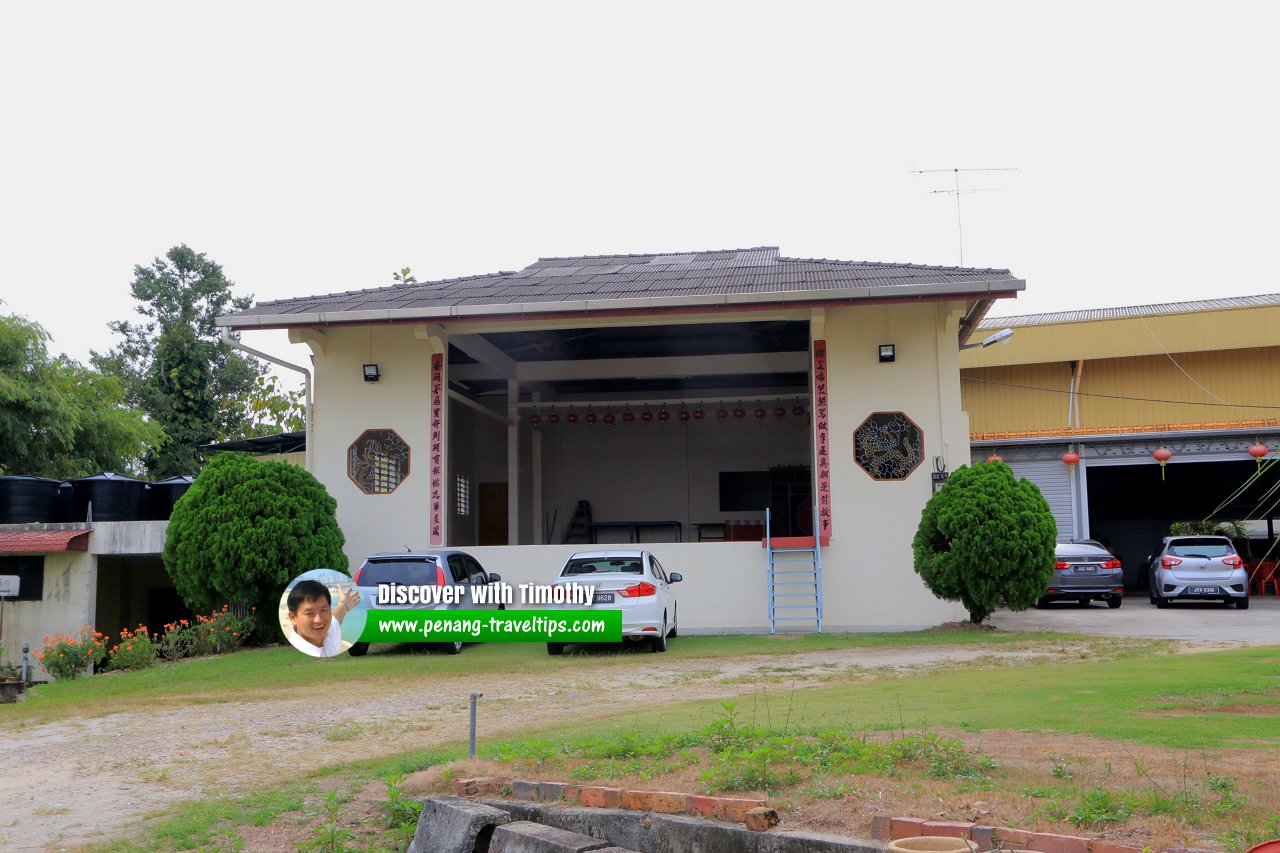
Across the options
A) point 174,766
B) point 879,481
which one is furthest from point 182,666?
point 879,481

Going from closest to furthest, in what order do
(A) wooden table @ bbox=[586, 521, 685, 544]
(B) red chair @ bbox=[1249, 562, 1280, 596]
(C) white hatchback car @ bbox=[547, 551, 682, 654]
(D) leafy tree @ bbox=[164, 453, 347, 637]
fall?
(C) white hatchback car @ bbox=[547, 551, 682, 654]
(D) leafy tree @ bbox=[164, 453, 347, 637]
(A) wooden table @ bbox=[586, 521, 685, 544]
(B) red chair @ bbox=[1249, 562, 1280, 596]

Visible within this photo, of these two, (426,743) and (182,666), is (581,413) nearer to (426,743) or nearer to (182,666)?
(182,666)

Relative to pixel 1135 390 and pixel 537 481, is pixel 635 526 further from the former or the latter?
pixel 1135 390

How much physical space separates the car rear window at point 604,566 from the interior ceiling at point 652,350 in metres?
6.65

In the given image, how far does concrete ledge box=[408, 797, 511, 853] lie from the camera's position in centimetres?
568

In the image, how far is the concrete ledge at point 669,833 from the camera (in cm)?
482

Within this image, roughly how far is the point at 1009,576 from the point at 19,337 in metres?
25.8

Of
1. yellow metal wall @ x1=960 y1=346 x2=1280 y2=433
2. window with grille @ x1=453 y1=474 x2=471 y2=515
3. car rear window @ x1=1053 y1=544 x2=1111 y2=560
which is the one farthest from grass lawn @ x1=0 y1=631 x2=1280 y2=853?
yellow metal wall @ x1=960 y1=346 x2=1280 y2=433

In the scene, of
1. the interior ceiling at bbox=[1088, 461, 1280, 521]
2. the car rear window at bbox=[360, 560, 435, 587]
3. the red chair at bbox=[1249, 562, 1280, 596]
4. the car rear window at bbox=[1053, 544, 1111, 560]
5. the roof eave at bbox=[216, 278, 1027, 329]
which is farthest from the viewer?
the interior ceiling at bbox=[1088, 461, 1280, 521]

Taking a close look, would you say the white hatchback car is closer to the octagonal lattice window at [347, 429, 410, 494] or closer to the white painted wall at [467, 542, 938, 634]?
the white painted wall at [467, 542, 938, 634]

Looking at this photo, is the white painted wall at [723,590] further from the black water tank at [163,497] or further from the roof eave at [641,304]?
the black water tank at [163,497]

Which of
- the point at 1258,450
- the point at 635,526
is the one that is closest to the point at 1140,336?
the point at 1258,450

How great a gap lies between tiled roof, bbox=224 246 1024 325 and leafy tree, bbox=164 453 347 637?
277cm

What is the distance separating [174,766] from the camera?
786 centimetres
